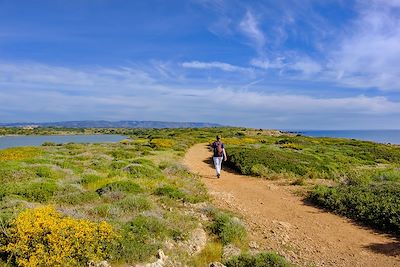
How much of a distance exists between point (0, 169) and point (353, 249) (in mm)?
15599

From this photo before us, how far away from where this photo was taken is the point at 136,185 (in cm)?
1480

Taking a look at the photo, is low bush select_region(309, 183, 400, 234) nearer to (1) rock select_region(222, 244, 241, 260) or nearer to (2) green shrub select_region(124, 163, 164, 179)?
(1) rock select_region(222, 244, 241, 260)

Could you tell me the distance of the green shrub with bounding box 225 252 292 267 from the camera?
8.14 metres

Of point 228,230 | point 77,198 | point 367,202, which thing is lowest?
point 228,230

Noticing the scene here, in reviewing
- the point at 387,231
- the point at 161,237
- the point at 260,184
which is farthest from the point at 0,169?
the point at 387,231

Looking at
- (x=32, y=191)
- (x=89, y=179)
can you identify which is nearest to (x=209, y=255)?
(x=32, y=191)

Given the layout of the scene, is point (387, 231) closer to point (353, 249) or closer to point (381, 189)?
point (353, 249)

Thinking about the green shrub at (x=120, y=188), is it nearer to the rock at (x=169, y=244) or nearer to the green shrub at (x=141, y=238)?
the green shrub at (x=141, y=238)

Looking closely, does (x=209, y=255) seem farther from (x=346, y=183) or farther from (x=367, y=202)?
(x=346, y=183)

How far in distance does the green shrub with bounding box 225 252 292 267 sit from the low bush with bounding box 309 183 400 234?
476 cm

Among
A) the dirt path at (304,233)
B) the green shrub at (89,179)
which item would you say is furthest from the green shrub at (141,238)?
the green shrub at (89,179)

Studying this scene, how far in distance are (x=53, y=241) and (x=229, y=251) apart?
4.26 metres

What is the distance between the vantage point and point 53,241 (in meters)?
7.50

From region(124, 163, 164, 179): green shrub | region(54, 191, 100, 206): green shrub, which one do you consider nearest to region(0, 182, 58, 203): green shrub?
region(54, 191, 100, 206): green shrub
